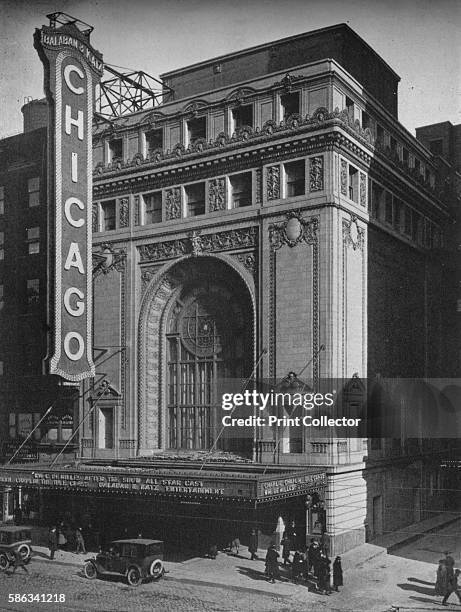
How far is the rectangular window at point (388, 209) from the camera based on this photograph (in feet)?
97.9

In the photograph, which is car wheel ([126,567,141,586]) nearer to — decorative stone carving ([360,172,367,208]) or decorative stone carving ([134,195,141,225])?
decorative stone carving ([134,195,141,225])

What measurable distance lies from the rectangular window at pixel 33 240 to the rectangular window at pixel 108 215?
5.67 metres

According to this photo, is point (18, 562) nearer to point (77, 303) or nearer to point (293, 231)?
point (77, 303)

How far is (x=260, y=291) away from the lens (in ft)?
87.9

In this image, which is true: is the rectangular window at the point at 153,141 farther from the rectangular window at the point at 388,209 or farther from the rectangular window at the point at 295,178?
the rectangular window at the point at 388,209

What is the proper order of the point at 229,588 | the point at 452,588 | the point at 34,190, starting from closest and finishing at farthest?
the point at 452,588, the point at 229,588, the point at 34,190

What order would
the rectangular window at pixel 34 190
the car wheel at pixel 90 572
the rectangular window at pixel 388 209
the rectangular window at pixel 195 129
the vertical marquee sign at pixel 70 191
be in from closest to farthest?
the car wheel at pixel 90 572 → the vertical marquee sign at pixel 70 191 → the rectangular window at pixel 195 129 → the rectangular window at pixel 388 209 → the rectangular window at pixel 34 190

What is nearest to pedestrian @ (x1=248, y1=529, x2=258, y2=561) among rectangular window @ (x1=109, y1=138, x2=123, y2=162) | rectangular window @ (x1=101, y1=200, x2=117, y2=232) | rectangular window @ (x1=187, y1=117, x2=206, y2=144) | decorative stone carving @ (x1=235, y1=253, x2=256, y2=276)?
decorative stone carving @ (x1=235, y1=253, x2=256, y2=276)

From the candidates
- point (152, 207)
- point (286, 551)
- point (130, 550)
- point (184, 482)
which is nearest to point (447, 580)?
point (286, 551)

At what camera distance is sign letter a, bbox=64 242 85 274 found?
25.3 metres

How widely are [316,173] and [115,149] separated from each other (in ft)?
31.5

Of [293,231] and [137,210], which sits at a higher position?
[137,210]

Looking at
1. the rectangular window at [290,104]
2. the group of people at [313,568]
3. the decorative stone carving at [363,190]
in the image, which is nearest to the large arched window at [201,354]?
the decorative stone carving at [363,190]

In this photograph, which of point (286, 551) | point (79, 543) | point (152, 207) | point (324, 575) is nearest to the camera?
point (324, 575)
